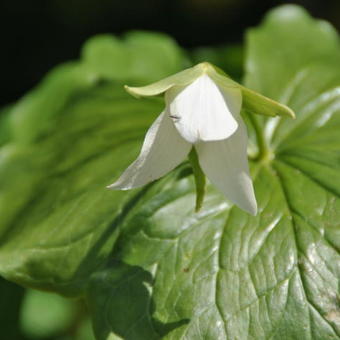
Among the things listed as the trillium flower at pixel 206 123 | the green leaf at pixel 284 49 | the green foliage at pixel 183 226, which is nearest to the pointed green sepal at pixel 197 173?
the trillium flower at pixel 206 123

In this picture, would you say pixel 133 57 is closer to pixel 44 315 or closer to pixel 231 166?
pixel 44 315

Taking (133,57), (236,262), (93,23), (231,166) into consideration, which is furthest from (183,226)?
(93,23)

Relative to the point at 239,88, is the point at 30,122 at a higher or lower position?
lower

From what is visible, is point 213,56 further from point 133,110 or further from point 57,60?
point 57,60

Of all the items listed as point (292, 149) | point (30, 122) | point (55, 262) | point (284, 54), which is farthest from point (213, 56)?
point (55, 262)

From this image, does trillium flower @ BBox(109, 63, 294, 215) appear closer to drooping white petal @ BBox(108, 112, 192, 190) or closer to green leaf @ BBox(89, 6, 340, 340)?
drooping white petal @ BBox(108, 112, 192, 190)

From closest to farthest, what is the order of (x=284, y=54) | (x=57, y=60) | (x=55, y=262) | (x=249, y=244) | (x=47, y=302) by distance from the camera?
(x=249, y=244)
(x=55, y=262)
(x=284, y=54)
(x=47, y=302)
(x=57, y=60)

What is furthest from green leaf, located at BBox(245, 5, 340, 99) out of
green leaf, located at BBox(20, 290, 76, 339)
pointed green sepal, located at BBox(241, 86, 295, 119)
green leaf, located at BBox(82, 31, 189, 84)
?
green leaf, located at BBox(20, 290, 76, 339)
